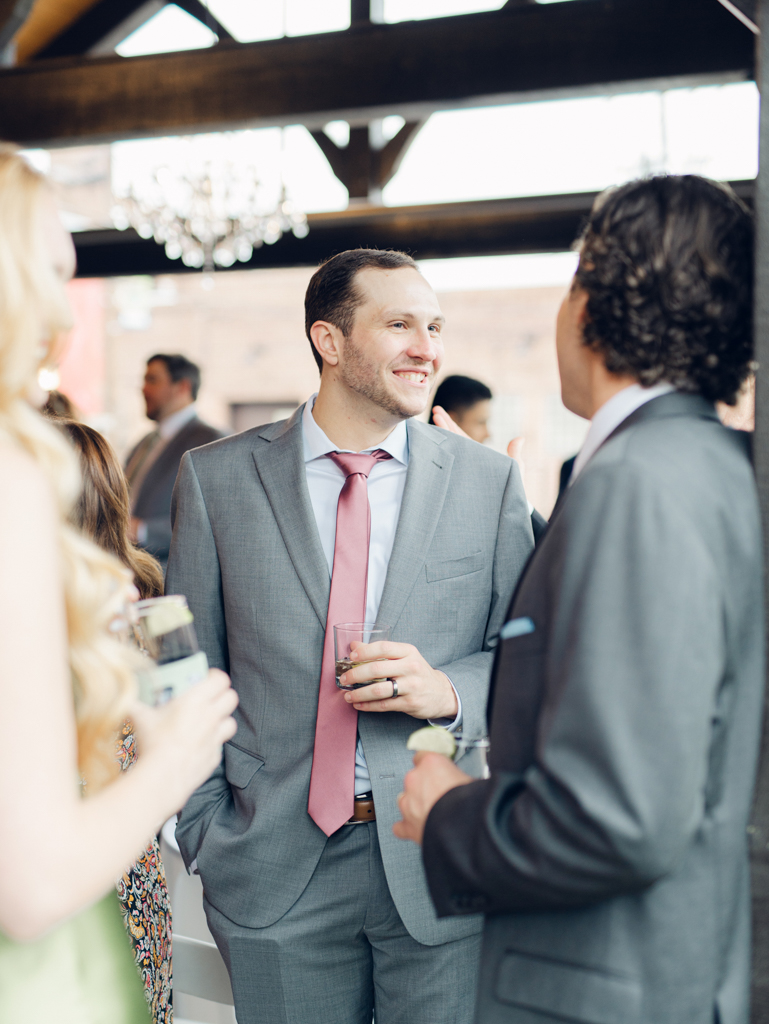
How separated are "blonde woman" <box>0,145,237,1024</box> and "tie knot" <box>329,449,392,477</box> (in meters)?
0.83

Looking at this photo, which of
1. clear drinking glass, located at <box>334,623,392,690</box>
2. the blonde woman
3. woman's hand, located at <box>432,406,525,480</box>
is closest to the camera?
the blonde woman

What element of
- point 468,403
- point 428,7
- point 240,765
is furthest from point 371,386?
point 428,7

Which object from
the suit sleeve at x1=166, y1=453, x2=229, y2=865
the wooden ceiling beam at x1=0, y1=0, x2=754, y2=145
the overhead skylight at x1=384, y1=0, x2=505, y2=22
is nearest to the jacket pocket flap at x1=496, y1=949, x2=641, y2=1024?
the suit sleeve at x1=166, y1=453, x2=229, y2=865

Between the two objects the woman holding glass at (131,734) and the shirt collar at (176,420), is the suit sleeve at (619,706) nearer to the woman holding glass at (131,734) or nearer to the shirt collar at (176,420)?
the woman holding glass at (131,734)

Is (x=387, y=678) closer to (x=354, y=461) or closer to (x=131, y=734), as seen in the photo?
(x=354, y=461)

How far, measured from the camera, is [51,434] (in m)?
0.89

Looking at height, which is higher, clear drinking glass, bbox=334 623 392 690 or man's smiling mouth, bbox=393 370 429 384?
man's smiling mouth, bbox=393 370 429 384

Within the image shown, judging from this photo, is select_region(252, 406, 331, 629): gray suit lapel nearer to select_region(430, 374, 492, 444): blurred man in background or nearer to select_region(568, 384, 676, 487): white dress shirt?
select_region(568, 384, 676, 487): white dress shirt

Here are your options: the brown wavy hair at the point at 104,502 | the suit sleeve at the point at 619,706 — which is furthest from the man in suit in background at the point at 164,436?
the suit sleeve at the point at 619,706

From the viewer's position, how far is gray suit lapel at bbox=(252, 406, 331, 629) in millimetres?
1679

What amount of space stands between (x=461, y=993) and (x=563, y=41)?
3837 mm

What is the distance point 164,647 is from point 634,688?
0.50m

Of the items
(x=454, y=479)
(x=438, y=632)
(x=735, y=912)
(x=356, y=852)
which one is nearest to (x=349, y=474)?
(x=454, y=479)

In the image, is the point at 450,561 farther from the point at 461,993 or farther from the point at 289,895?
the point at 461,993
